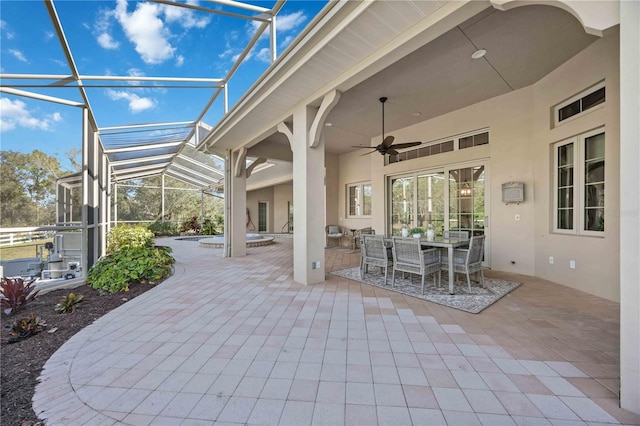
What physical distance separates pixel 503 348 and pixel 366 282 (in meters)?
2.28

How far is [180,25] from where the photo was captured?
4191 millimetres

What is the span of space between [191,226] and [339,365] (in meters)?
13.7

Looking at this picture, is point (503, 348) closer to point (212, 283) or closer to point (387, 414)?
point (387, 414)

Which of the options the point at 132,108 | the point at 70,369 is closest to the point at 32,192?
the point at 132,108

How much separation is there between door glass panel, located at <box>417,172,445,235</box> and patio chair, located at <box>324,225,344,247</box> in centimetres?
294

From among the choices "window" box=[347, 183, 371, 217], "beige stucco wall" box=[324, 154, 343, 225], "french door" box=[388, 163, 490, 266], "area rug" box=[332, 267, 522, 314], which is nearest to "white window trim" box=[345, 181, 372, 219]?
"window" box=[347, 183, 371, 217]

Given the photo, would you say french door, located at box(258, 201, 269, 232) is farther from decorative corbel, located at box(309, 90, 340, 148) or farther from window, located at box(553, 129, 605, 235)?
window, located at box(553, 129, 605, 235)

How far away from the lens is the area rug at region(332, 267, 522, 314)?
3.29 meters

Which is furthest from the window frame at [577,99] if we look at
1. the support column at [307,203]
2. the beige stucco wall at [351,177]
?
the beige stucco wall at [351,177]

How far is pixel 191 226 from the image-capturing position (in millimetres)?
13914

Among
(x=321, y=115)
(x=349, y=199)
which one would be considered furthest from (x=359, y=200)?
(x=321, y=115)

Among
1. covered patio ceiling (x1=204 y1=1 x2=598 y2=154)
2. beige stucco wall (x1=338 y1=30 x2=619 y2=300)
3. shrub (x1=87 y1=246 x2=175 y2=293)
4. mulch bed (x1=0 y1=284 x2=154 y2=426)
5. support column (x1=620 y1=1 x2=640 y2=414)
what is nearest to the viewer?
support column (x1=620 y1=1 x2=640 y2=414)

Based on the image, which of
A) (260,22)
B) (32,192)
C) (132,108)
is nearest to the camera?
(32,192)

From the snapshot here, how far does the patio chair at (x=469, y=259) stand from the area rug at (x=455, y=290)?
19 centimetres
